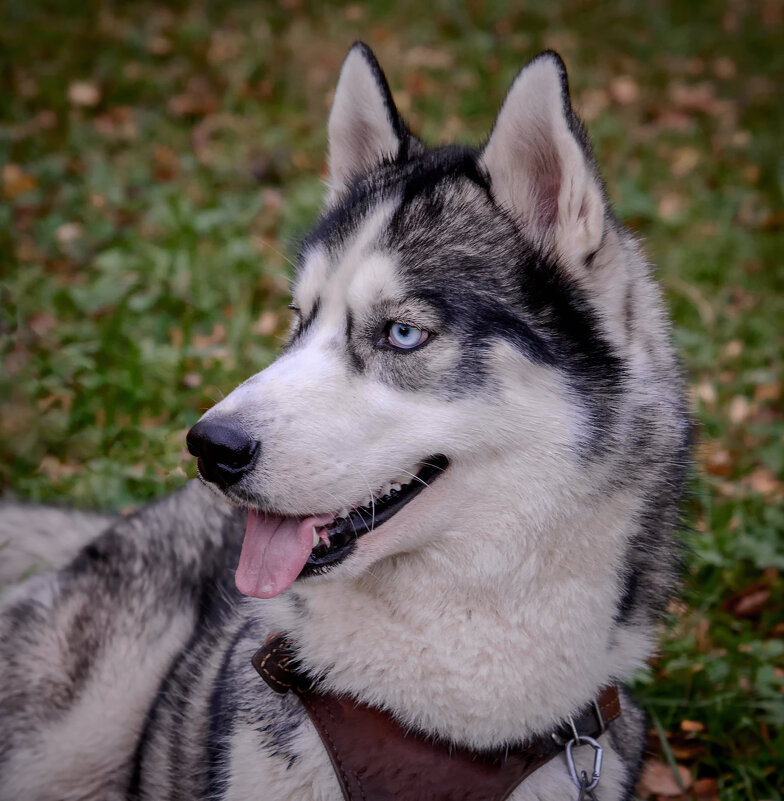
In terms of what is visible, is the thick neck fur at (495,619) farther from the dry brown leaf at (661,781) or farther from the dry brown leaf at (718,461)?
the dry brown leaf at (718,461)

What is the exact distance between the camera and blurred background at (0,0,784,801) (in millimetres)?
3697

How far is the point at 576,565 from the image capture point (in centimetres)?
206

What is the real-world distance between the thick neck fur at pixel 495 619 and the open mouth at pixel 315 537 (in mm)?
60

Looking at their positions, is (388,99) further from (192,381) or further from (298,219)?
(298,219)

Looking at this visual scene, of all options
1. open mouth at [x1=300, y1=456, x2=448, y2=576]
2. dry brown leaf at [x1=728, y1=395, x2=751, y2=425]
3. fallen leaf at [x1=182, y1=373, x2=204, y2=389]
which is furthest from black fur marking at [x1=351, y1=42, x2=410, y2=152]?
dry brown leaf at [x1=728, y1=395, x2=751, y2=425]

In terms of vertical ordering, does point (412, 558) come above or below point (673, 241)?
above

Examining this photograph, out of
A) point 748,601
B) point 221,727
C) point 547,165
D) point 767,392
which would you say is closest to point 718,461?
point 767,392

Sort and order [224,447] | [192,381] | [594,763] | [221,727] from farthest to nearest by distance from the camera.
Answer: [192,381], [221,727], [594,763], [224,447]

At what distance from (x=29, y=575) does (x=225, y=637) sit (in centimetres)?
104

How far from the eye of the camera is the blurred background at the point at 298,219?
3.70 meters

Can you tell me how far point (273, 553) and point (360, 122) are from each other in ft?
4.75

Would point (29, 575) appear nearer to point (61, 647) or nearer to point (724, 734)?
point (61, 647)

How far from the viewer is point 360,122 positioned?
2.65m

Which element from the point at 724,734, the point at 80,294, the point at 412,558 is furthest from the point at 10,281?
the point at 724,734
